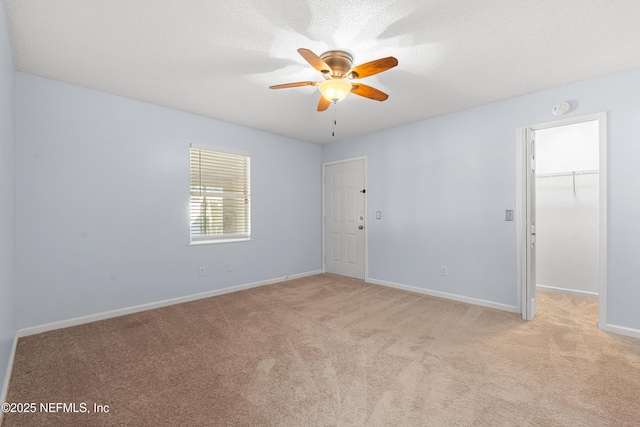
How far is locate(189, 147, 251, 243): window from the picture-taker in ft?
13.3

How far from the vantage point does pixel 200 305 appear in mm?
3707

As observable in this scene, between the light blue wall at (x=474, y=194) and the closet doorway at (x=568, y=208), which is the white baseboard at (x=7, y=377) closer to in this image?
the light blue wall at (x=474, y=194)

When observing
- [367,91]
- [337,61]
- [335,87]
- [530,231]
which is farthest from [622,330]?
[337,61]

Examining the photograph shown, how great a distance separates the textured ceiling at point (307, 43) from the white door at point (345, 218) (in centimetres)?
195

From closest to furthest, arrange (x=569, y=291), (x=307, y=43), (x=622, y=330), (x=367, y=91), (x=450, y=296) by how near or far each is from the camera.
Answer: (x=307, y=43) < (x=367, y=91) < (x=622, y=330) < (x=450, y=296) < (x=569, y=291)

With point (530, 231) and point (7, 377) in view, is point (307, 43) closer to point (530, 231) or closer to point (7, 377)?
point (530, 231)

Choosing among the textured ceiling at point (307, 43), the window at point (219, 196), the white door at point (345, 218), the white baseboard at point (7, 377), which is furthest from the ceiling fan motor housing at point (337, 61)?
the white baseboard at point (7, 377)

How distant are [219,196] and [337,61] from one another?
8.87 feet

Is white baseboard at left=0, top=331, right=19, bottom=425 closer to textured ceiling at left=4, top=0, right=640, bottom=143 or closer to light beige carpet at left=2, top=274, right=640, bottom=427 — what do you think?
light beige carpet at left=2, top=274, right=640, bottom=427

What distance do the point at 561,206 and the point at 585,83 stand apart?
2.00 m

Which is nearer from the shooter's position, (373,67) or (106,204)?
(373,67)

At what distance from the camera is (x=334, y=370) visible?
218cm

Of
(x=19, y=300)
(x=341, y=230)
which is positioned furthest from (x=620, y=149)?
(x=19, y=300)

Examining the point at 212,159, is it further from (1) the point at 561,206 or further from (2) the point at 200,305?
(1) the point at 561,206
